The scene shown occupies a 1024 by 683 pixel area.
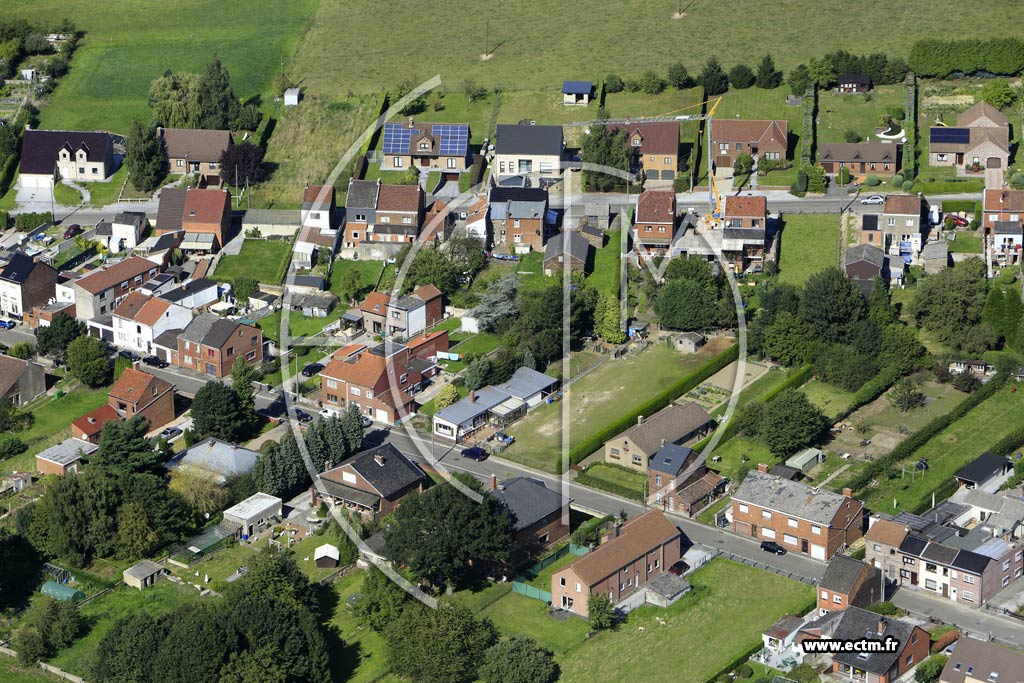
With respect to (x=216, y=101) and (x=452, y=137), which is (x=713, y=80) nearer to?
(x=452, y=137)

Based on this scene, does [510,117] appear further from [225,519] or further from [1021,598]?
[1021,598]

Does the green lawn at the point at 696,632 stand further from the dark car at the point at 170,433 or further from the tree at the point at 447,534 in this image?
the dark car at the point at 170,433

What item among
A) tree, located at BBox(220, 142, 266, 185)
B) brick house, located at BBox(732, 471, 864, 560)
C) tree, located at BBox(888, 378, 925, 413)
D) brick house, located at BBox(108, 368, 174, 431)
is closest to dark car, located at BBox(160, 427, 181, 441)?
brick house, located at BBox(108, 368, 174, 431)

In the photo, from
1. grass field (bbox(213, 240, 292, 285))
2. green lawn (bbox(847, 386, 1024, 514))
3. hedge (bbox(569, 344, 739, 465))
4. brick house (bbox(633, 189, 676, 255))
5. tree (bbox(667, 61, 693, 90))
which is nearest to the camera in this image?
green lawn (bbox(847, 386, 1024, 514))

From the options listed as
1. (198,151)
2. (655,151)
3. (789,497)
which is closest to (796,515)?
(789,497)

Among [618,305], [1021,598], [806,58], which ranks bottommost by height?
[1021,598]

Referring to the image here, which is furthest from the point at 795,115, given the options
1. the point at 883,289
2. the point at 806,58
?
the point at 883,289

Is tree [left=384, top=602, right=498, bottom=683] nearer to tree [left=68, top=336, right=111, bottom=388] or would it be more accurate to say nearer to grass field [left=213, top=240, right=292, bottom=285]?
tree [left=68, top=336, right=111, bottom=388]

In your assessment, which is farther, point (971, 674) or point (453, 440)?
point (453, 440)
